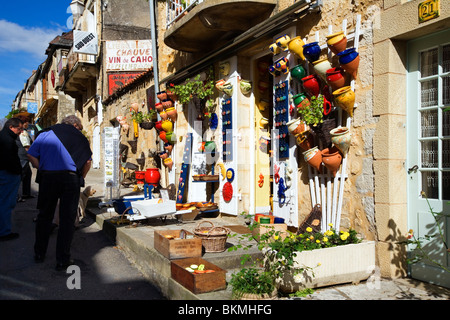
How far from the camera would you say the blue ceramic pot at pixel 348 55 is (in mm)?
3980

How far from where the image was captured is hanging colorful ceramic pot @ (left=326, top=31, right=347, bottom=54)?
161 inches

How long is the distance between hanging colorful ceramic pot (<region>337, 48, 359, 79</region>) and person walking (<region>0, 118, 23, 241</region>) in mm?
4271

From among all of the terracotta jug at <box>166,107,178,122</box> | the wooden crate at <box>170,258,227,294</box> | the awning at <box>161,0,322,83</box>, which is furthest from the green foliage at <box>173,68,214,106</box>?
the wooden crate at <box>170,258,227,294</box>

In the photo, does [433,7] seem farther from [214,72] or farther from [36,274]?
[36,274]

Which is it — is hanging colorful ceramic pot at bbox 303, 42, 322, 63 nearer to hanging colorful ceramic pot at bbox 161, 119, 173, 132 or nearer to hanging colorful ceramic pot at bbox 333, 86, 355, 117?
hanging colorful ceramic pot at bbox 333, 86, 355, 117

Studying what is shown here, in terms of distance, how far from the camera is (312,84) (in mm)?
4480

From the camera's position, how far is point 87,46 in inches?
603

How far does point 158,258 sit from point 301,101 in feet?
8.12

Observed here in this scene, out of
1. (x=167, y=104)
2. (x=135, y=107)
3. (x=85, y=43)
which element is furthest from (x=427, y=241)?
(x=85, y=43)

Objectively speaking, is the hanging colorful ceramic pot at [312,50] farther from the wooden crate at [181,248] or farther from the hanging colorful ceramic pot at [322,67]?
the wooden crate at [181,248]

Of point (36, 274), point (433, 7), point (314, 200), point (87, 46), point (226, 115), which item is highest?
point (87, 46)

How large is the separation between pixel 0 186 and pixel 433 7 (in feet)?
17.7
